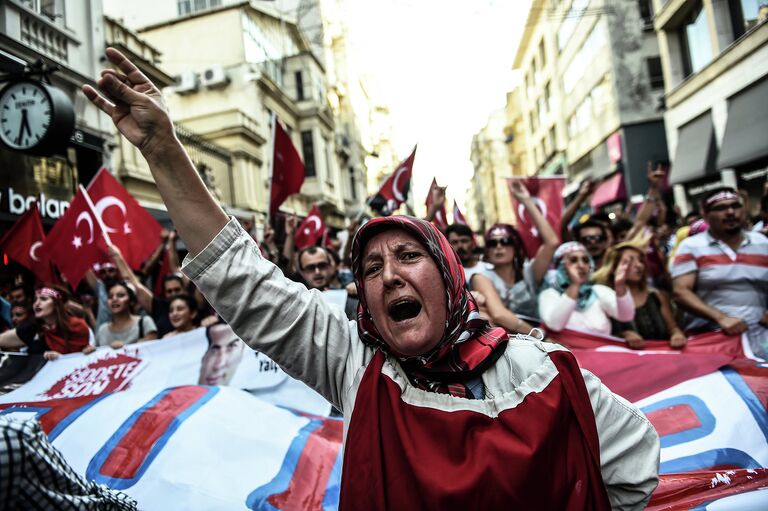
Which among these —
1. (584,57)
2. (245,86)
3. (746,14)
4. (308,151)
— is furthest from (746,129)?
(308,151)

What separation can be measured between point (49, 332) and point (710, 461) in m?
4.95

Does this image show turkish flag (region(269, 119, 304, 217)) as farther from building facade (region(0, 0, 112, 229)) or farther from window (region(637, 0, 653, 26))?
window (region(637, 0, 653, 26))

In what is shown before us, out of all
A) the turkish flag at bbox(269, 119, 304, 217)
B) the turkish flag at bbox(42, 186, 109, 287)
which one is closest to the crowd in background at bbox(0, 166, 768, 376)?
the turkish flag at bbox(42, 186, 109, 287)

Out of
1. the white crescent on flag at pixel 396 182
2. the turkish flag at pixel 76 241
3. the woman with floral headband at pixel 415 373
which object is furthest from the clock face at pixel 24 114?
the woman with floral headband at pixel 415 373

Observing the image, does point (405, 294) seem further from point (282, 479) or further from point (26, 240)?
point (26, 240)

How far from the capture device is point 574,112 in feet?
97.3

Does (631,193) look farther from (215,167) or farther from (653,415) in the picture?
(653,415)

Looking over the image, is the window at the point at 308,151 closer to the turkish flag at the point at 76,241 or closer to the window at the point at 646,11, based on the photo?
the window at the point at 646,11

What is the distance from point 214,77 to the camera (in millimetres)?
20141

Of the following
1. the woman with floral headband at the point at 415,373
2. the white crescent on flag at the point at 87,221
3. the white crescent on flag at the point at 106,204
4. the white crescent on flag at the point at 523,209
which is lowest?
the woman with floral headband at the point at 415,373

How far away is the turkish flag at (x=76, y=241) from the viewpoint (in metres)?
5.51

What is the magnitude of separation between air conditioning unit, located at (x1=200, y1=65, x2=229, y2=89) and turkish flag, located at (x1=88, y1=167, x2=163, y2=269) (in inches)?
608

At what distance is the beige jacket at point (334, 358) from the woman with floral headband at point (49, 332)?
3.86m

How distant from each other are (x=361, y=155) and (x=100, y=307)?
39.4 metres
